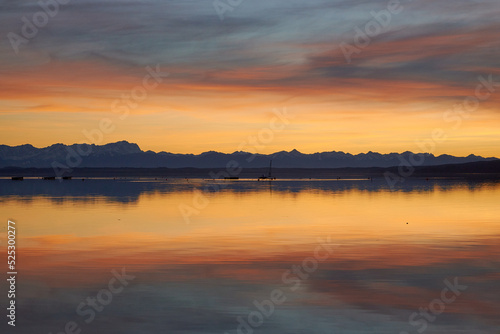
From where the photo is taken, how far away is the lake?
53.4 feet

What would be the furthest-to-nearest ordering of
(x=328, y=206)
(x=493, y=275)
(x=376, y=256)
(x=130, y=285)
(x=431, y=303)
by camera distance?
(x=328, y=206) → (x=376, y=256) → (x=493, y=275) → (x=130, y=285) → (x=431, y=303)

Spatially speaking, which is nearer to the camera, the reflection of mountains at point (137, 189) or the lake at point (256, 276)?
the lake at point (256, 276)

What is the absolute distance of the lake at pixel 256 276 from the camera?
641 inches

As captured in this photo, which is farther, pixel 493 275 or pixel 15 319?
pixel 493 275

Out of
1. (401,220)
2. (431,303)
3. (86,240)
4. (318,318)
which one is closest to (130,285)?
(318,318)

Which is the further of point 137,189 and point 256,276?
point 137,189

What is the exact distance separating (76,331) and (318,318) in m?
6.60

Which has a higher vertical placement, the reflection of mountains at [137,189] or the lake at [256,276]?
the reflection of mountains at [137,189]

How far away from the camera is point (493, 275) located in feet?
73.3

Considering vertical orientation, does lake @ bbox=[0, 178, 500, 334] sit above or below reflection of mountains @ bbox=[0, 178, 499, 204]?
below

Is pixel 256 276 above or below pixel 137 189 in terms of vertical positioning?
below

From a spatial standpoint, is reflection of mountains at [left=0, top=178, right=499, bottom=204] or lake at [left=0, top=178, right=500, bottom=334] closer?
lake at [left=0, top=178, right=500, bottom=334]

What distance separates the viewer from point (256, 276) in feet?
72.9

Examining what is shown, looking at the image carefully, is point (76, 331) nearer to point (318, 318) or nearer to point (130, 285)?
point (130, 285)
